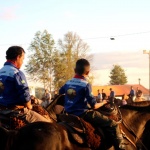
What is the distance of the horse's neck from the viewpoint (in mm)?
9531

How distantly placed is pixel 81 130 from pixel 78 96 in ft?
2.55

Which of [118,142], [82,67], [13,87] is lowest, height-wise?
[118,142]

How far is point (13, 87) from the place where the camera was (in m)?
7.60

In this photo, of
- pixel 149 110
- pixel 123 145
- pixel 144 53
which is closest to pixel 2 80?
pixel 123 145

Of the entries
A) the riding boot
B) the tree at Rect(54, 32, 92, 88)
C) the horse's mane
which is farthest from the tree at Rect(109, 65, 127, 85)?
the riding boot

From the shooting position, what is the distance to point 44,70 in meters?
49.7

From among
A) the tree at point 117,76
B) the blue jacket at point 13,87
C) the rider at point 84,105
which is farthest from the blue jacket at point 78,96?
the tree at point 117,76

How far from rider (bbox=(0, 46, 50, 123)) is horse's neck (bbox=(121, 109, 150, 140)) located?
269cm

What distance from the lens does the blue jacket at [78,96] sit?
8242 millimetres

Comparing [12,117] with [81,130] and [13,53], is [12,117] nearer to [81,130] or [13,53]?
[13,53]

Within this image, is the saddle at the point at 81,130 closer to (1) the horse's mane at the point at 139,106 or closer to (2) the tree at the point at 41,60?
(1) the horse's mane at the point at 139,106

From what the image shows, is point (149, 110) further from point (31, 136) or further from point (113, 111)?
point (31, 136)

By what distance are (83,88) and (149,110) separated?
2519mm

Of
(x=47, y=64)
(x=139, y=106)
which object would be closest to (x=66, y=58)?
(x=47, y=64)
